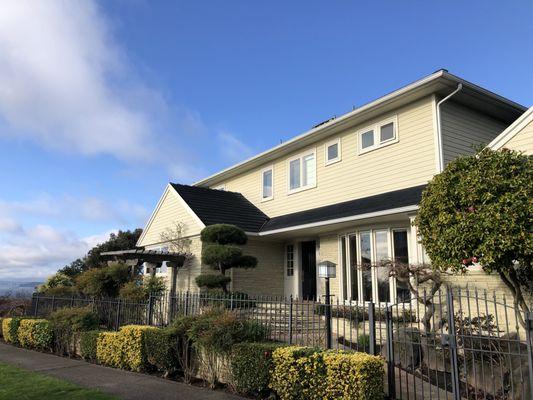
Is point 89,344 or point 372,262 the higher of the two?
point 372,262

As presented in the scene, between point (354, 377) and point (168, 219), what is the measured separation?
1502 cm

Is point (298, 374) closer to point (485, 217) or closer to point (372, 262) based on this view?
point (485, 217)

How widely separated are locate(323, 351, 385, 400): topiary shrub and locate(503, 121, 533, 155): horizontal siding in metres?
6.35

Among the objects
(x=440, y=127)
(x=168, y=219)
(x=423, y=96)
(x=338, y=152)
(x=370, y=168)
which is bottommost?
(x=168, y=219)

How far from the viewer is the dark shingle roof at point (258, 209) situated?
12.2 meters

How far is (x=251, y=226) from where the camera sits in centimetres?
1750

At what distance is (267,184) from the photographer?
19.3 m

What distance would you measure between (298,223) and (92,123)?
784cm

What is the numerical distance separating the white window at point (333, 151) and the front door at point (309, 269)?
3.25 m

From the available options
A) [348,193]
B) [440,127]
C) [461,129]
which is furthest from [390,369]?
[348,193]

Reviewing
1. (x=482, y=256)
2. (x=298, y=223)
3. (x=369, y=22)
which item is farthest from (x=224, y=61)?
(x=482, y=256)

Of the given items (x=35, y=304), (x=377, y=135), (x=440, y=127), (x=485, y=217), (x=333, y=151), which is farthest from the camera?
(x=333, y=151)

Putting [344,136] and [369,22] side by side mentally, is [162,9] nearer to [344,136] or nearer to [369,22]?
[369,22]

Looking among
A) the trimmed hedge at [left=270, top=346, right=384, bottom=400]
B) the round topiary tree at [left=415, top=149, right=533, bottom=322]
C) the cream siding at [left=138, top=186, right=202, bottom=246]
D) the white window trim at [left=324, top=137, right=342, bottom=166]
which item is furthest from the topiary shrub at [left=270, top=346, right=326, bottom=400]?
the cream siding at [left=138, top=186, right=202, bottom=246]
